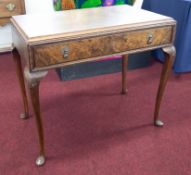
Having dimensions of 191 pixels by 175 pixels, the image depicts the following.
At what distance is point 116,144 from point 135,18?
29.1 inches

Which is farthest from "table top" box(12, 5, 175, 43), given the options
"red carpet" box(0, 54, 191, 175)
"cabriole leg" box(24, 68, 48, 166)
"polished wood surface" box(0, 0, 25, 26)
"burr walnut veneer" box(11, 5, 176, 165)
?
"polished wood surface" box(0, 0, 25, 26)

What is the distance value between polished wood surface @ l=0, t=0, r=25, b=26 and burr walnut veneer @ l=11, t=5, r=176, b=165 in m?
1.02

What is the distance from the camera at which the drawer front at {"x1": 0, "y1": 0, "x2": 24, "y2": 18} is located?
7.53 feet

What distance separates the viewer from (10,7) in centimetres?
232

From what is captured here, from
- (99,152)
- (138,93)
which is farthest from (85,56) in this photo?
(138,93)

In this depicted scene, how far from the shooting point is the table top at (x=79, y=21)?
1.18 meters

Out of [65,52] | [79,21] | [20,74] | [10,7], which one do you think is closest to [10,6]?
[10,7]

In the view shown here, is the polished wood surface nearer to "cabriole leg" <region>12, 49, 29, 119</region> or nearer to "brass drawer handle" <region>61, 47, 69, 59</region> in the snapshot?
"cabriole leg" <region>12, 49, 29, 119</region>

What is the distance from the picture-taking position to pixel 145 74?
7.87 feet

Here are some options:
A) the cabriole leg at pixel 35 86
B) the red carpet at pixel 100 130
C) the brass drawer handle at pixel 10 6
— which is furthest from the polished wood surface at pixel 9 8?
the cabriole leg at pixel 35 86

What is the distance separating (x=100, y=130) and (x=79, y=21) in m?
0.71

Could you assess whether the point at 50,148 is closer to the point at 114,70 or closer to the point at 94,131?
the point at 94,131

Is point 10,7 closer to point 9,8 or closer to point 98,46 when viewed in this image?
point 9,8

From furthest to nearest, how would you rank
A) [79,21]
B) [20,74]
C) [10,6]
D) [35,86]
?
[10,6] → [20,74] → [79,21] → [35,86]
